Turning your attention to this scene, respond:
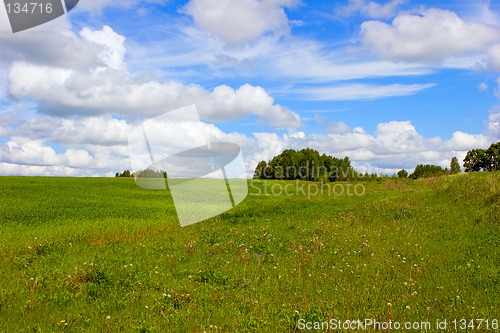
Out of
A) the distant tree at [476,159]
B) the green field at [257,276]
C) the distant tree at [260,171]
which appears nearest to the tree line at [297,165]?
the distant tree at [260,171]

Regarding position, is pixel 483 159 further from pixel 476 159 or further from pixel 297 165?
pixel 297 165

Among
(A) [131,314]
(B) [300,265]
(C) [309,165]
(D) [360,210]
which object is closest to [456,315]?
(B) [300,265]

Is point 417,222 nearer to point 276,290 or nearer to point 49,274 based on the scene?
point 276,290

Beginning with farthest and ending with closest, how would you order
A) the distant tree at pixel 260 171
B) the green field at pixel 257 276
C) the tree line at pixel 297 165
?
the distant tree at pixel 260 171
the tree line at pixel 297 165
the green field at pixel 257 276

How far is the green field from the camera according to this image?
749cm

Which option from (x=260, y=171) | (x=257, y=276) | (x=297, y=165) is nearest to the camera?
(x=257, y=276)

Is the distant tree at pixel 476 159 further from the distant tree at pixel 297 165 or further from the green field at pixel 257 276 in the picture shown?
the green field at pixel 257 276

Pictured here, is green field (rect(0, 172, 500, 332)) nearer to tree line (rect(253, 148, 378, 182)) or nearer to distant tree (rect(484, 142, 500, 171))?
tree line (rect(253, 148, 378, 182))

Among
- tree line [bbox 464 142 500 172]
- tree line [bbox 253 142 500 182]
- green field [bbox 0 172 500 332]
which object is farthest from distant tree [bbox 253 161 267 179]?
green field [bbox 0 172 500 332]

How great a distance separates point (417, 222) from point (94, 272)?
49.2ft

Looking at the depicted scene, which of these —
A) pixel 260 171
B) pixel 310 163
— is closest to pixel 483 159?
pixel 310 163

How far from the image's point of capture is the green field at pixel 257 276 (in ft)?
24.6

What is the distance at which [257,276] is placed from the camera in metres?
10.2

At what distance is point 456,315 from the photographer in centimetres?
734
